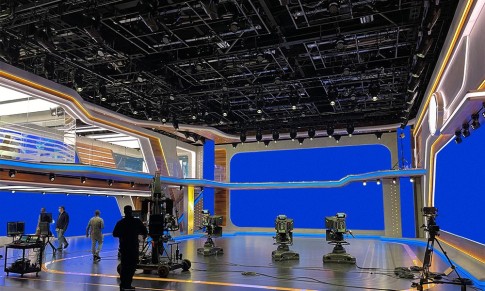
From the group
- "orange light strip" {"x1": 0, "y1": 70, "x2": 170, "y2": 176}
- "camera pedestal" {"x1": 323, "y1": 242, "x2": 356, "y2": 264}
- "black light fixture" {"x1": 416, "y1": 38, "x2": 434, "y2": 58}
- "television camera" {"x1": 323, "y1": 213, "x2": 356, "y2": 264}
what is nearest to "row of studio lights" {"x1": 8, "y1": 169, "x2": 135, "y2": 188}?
"orange light strip" {"x1": 0, "y1": 70, "x2": 170, "y2": 176}

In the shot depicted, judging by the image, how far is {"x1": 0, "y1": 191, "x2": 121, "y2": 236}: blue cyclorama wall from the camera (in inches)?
639

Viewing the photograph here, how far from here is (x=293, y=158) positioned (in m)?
23.4

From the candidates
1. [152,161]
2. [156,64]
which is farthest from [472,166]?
[152,161]

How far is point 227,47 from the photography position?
11383 mm

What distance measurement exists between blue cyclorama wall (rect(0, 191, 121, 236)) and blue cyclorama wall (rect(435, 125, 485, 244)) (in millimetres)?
15679

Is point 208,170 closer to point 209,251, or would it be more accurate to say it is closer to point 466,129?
point 209,251

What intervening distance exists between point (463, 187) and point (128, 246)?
7741mm

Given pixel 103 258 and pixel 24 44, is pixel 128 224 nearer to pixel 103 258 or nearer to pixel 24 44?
pixel 103 258

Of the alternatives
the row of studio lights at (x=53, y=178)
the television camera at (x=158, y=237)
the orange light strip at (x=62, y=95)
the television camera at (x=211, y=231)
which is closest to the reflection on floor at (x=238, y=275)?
the television camera at (x=158, y=237)

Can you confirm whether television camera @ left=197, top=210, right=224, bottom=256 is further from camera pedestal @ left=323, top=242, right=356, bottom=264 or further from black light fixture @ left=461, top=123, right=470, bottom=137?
black light fixture @ left=461, top=123, right=470, bottom=137

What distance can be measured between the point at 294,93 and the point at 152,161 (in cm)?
863

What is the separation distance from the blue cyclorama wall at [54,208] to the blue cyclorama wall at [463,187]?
15.7 metres

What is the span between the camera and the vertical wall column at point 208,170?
22.7 metres

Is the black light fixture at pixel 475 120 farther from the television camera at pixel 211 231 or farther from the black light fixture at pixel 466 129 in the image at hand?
the television camera at pixel 211 231
